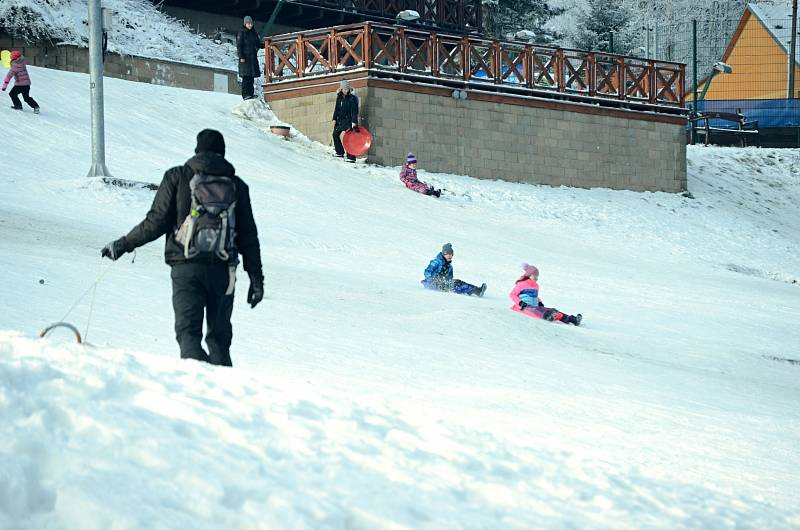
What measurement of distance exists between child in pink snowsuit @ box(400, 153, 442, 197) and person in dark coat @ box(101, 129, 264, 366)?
1476 centimetres

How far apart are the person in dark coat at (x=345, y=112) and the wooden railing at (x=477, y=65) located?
38.9 inches

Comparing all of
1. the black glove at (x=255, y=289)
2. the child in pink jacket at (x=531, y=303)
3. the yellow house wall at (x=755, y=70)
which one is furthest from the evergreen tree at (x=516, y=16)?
the black glove at (x=255, y=289)

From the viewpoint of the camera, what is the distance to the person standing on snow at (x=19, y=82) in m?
19.2

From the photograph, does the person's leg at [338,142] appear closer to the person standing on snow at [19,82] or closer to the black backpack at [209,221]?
the person standing on snow at [19,82]

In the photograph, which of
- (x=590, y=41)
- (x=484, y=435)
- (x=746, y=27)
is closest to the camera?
(x=484, y=435)

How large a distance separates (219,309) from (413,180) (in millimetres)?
15115

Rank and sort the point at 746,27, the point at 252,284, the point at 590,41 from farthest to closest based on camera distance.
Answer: the point at 746,27 < the point at 590,41 < the point at 252,284

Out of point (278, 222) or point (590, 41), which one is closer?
point (278, 222)

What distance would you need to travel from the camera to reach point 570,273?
659 inches

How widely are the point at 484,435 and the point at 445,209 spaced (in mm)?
14625

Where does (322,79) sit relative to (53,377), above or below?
above

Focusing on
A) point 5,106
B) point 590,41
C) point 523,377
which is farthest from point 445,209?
point 590,41

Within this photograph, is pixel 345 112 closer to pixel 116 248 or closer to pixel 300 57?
pixel 300 57

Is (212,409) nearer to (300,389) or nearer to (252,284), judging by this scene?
(300,389)
